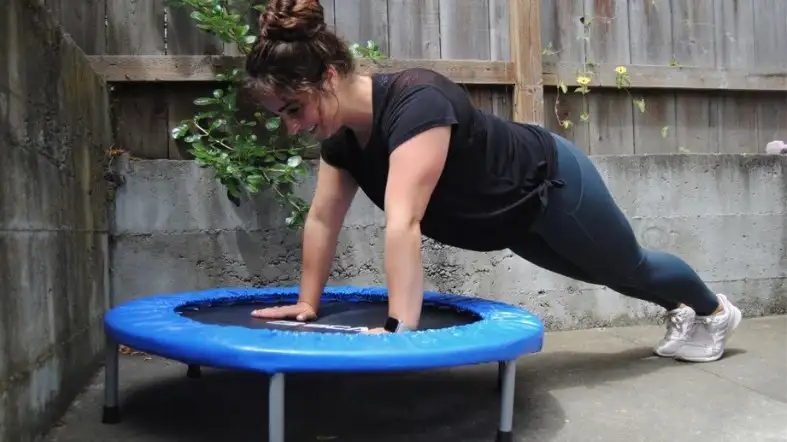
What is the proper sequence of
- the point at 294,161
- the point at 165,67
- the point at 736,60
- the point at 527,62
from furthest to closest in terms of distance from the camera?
1. the point at 736,60
2. the point at 527,62
3. the point at 165,67
4. the point at 294,161

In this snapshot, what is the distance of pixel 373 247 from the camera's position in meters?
2.70

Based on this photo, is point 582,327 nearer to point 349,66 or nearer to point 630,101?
point 630,101

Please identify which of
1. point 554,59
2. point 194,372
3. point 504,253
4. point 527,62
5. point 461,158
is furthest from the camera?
point 554,59

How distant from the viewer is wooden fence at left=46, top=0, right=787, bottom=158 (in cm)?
260

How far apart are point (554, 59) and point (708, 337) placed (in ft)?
4.56

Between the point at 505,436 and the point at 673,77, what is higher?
the point at 673,77

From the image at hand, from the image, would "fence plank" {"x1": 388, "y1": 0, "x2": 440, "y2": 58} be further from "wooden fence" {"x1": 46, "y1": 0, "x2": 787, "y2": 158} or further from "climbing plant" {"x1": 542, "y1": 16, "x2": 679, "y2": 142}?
"climbing plant" {"x1": 542, "y1": 16, "x2": 679, "y2": 142}

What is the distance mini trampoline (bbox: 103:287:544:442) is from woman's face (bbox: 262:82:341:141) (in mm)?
489

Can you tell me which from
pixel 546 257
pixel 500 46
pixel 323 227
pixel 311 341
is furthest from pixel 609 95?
pixel 311 341

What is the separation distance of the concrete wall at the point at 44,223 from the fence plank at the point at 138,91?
0.35 metres

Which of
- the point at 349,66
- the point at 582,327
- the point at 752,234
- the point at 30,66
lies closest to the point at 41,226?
the point at 30,66

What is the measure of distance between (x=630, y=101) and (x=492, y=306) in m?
1.66

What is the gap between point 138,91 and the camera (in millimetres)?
2609

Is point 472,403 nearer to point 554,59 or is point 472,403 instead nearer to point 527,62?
point 527,62
